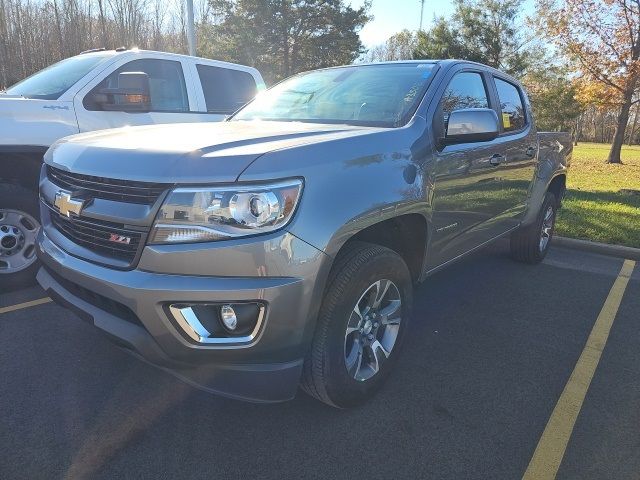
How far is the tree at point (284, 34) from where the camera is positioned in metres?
22.9

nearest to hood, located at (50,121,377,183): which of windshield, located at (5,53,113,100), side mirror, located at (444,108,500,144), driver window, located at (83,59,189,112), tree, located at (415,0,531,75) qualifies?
side mirror, located at (444,108,500,144)

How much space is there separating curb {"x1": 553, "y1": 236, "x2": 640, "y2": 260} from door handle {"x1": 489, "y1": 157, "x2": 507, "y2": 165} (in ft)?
9.98

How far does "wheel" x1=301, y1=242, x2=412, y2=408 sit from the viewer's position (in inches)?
88.7

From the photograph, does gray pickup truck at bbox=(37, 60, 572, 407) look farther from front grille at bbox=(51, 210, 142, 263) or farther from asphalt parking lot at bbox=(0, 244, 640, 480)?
asphalt parking lot at bbox=(0, 244, 640, 480)

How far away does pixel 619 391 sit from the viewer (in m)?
2.91

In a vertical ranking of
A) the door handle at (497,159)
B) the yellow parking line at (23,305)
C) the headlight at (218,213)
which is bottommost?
the yellow parking line at (23,305)

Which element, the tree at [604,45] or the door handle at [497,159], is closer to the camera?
the door handle at [497,159]

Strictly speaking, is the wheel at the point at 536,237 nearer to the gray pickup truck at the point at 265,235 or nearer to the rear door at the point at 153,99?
the gray pickup truck at the point at 265,235

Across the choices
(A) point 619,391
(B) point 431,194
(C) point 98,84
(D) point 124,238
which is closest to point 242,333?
(D) point 124,238

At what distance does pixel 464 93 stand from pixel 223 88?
328 centimetres

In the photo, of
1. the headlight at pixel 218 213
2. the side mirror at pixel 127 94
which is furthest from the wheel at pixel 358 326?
the side mirror at pixel 127 94

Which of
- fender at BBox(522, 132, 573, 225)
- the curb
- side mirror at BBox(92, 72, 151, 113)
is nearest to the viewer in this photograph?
side mirror at BBox(92, 72, 151, 113)

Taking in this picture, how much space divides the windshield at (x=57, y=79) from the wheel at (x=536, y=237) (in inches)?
179

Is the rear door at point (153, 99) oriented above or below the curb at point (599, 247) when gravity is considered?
above
